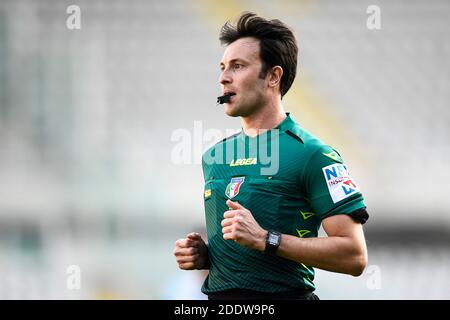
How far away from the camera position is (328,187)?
2.61 m

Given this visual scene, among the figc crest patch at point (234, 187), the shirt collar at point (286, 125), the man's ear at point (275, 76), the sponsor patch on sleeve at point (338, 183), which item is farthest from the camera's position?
the man's ear at point (275, 76)

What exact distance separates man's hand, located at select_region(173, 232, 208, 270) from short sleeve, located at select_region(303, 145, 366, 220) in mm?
502

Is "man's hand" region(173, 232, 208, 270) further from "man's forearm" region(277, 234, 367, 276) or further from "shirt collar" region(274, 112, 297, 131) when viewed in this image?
"shirt collar" region(274, 112, 297, 131)

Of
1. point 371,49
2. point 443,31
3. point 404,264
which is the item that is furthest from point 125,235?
point 443,31

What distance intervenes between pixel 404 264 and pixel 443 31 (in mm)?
3384

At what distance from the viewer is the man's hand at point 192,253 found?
278 centimetres

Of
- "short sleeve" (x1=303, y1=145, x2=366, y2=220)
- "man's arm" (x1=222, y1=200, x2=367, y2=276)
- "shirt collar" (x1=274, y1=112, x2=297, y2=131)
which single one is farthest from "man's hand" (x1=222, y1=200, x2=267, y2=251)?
"shirt collar" (x1=274, y1=112, x2=297, y2=131)

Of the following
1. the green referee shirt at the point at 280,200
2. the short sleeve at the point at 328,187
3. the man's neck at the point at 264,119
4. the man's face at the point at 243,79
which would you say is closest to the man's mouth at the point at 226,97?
the man's face at the point at 243,79

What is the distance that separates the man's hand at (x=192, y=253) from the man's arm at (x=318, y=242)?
11.5 inches

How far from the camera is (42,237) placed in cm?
832

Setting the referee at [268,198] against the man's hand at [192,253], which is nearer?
the referee at [268,198]

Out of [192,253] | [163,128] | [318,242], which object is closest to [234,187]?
[192,253]

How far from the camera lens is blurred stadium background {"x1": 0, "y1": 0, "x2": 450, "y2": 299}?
8055mm

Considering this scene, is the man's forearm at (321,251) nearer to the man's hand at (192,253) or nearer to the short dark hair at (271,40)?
the man's hand at (192,253)
